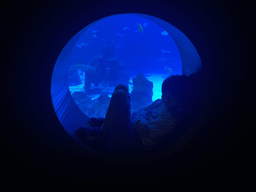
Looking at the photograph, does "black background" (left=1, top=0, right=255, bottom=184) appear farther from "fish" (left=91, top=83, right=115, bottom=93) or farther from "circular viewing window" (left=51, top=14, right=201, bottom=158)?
"fish" (left=91, top=83, right=115, bottom=93)

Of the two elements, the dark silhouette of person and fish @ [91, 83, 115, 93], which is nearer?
the dark silhouette of person

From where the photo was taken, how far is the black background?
1319mm

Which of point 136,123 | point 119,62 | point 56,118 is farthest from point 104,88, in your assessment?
point 56,118

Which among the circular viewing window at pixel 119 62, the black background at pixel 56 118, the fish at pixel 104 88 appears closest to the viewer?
the black background at pixel 56 118

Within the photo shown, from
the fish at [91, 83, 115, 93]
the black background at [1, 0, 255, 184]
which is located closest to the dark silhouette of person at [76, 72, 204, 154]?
the black background at [1, 0, 255, 184]

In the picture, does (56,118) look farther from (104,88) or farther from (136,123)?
(104,88)

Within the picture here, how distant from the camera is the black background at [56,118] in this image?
1319mm

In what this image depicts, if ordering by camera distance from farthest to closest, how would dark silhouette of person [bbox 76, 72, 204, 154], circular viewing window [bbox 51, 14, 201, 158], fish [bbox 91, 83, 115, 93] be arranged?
fish [bbox 91, 83, 115, 93] < circular viewing window [bbox 51, 14, 201, 158] < dark silhouette of person [bbox 76, 72, 204, 154]

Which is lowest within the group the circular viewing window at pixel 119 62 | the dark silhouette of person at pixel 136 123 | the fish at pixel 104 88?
the dark silhouette of person at pixel 136 123

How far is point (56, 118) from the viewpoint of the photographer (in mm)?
1519

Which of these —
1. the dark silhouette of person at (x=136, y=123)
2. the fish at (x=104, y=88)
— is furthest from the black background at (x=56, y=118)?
the fish at (x=104, y=88)

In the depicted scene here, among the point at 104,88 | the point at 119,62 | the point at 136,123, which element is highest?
the point at 119,62

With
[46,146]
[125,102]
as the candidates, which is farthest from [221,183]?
[46,146]

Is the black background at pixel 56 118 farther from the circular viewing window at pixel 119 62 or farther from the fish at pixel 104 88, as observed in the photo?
the fish at pixel 104 88
